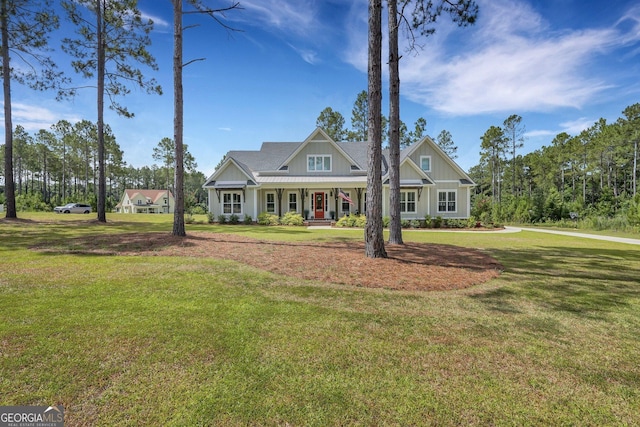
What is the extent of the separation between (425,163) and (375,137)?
18561mm

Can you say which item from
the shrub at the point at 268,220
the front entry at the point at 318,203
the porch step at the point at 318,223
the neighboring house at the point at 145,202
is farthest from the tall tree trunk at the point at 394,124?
the neighboring house at the point at 145,202

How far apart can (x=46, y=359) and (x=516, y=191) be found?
231ft

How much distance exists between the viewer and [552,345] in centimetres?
351

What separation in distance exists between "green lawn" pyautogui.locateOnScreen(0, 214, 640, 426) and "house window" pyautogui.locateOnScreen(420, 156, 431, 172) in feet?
64.9

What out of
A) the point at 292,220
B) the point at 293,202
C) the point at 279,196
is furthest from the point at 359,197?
the point at 279,196

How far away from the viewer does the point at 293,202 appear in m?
24.5

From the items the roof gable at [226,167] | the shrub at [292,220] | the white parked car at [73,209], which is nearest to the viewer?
the shrub at [292,220]

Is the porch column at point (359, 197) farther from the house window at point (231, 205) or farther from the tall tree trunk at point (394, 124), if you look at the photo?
the tall tree trunk at point (394, 124)

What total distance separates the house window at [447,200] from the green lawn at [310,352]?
18869 mm

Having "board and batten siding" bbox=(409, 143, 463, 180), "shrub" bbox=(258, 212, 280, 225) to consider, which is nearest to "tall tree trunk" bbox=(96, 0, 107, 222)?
"shrub" bbox=(258, 212, 280, 225)

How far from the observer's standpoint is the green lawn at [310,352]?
2.36 m

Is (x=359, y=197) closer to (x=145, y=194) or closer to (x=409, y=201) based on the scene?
(x=409, y=201)

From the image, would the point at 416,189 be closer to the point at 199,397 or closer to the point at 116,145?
the point at 199,397

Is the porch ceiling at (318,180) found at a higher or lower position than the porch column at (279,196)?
higher
